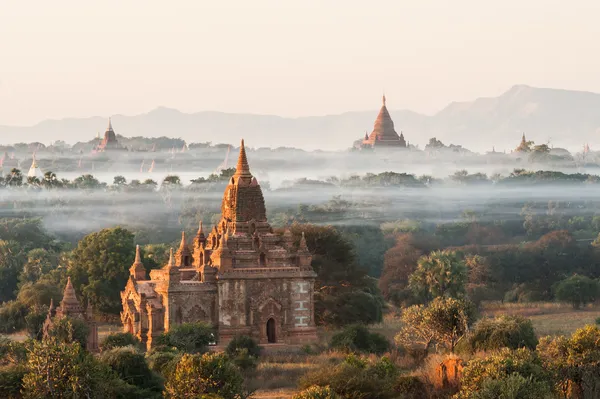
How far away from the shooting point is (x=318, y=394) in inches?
1702

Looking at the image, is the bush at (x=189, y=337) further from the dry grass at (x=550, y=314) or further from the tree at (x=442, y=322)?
the dry grass at (x=550, y=314)

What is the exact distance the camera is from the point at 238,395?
4684 cm

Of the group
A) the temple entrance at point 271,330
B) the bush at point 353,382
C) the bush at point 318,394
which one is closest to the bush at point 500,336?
the bush at point 353,382

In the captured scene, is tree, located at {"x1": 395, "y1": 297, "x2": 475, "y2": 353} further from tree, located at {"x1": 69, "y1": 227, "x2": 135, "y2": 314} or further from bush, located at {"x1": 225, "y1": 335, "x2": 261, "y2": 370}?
Result: tree, located at {"x1": 69, "y1": 227, "x2": 135, "y2": 314}

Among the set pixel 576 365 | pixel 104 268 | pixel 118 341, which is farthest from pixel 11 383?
pixel 104 268

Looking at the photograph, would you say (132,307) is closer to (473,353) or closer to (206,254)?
(206,254)

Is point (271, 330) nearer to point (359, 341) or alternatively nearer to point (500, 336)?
point (359, 341)

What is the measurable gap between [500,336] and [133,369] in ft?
52.2

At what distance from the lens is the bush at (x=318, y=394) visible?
43.0 meters

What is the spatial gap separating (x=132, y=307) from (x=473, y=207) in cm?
10480

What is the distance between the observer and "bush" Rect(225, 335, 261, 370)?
59031mm

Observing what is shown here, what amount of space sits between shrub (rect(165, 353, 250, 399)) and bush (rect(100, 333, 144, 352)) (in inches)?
510

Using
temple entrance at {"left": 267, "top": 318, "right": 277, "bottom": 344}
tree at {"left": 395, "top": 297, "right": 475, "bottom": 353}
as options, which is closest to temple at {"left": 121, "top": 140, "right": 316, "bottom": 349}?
temple entrance at {"left": 267, "top": 318, "right": 277, "bottom": 344}

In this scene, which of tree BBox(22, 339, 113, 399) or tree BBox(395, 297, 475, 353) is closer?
tree BBox(22, 339, 113, 399)
